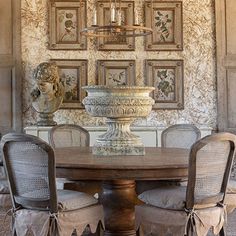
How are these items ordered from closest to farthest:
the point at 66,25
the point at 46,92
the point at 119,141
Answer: the point at 119,141 → the point at 46,92 → the point at 66,25

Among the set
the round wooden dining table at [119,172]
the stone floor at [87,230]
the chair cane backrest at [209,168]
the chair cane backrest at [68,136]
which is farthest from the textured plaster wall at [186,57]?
the chair cane backrest at [209,168]

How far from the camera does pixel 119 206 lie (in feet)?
9.88

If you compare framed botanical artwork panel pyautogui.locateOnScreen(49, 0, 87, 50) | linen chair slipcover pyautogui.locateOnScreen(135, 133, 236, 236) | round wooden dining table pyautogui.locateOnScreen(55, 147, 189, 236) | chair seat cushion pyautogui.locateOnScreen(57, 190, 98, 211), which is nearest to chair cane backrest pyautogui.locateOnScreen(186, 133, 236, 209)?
linen chair slipcover pyautogui.locateOnScreen(135, 133, 236, 236)

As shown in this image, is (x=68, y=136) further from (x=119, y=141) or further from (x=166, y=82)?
(x=166, y=82)

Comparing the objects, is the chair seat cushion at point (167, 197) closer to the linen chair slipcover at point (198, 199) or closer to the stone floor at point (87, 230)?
the linen chair slipcover at point (198, 199)

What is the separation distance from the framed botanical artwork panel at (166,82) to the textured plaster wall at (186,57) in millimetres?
60

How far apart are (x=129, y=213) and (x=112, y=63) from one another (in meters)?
2.09

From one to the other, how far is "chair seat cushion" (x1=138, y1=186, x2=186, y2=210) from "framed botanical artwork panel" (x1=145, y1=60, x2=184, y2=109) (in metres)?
2.09

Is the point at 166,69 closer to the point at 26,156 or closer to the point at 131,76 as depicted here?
the point at 131,76

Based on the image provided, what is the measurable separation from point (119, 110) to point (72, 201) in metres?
0.69

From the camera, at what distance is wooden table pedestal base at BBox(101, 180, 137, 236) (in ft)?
9.81

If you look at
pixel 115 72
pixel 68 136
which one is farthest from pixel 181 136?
pixel 115 72

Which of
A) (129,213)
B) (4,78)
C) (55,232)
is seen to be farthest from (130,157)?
(4,78)

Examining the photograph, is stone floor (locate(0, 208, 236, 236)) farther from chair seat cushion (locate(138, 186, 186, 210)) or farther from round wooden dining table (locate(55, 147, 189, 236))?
chair seat cushion (locate(138, 186, 186, 210))
